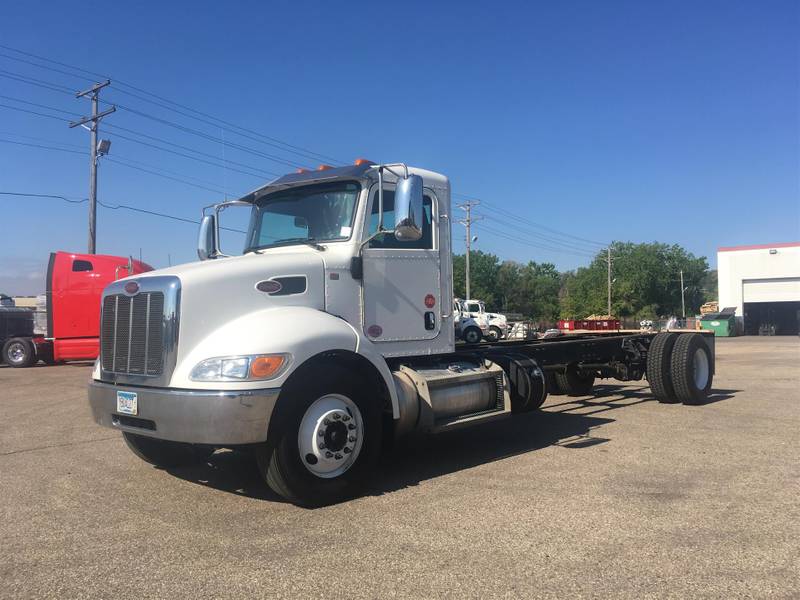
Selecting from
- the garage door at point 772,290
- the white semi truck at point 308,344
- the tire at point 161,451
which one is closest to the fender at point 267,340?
the white semi truck at point 308,344

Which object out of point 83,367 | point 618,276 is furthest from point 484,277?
point 83,367

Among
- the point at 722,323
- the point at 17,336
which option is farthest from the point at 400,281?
the point at 722,323

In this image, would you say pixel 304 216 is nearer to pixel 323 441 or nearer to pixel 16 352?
pixel 323 441

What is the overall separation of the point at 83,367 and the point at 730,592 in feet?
67.7

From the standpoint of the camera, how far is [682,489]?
5316 millimetres

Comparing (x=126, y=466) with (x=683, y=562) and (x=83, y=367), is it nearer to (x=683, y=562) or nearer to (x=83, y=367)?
(x=683, y=562)

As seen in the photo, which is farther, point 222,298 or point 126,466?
point 126,466

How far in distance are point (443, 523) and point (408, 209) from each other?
250 centimetres

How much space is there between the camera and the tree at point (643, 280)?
91.3m

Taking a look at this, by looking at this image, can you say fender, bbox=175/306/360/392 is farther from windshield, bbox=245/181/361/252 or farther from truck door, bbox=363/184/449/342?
windshield, bbox=245/181/361/252

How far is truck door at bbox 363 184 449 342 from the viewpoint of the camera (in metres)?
5.92

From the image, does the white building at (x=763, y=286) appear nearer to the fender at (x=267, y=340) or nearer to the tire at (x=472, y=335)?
the tire at (x=472, y=335)

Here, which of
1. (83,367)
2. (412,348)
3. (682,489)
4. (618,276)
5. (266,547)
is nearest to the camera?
(266,547)

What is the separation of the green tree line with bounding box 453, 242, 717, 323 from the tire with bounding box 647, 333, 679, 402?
241 feet
